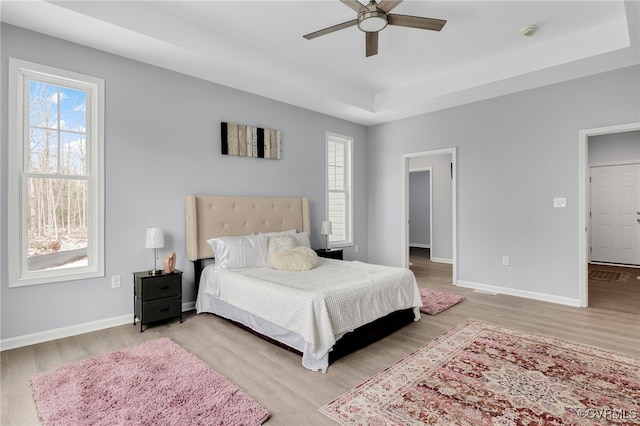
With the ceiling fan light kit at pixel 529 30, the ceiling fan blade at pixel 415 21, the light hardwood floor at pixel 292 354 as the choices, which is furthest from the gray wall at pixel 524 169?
the ceiling fan blade at pixel 415 21

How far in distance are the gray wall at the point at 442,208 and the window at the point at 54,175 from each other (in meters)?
6.05

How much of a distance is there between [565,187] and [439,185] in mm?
3472

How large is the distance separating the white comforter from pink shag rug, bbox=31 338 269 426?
631mm

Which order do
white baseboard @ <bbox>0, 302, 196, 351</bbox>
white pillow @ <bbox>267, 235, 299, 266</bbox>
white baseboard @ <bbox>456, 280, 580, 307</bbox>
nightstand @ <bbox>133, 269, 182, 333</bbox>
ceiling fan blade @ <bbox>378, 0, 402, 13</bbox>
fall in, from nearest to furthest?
1. ceiling fan blade @ <bbox>378, 0, 402, 13</bbox>
2. white baseboard @ <bbox>0, 302, 196, 351</bbox>
3. nightstand @ <bbox>133, 269, 182, 333</bbox>
4. white pillow @ <bbox>267, 235, 299, 266</bbox>
5. white baseboard @ <bbox>456, 280, 580, 307</bbox>

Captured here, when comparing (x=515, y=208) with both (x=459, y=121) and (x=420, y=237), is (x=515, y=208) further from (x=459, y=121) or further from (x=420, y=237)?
(x=420, y=237)

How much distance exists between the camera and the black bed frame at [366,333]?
2.71m

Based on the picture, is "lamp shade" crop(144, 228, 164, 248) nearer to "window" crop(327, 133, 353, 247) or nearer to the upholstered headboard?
the upholstered headboard

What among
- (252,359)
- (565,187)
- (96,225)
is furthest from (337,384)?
(565,187)

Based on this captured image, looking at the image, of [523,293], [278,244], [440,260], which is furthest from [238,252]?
[440,260]

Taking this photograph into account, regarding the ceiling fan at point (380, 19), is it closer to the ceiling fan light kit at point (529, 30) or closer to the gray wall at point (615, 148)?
the ceiling fan light kit at point (529, 30)

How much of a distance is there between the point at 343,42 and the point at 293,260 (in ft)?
8.01

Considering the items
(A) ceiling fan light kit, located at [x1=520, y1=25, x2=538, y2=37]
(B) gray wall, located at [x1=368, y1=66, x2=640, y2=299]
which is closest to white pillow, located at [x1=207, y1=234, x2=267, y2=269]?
(B) gray wall, located at [x1=368, y1=66, x2=640, y2=299]

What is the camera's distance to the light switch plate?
13.8 ft

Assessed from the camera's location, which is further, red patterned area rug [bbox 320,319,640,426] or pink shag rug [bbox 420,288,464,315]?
pink shag rug [bbox 420,288,464,315]
